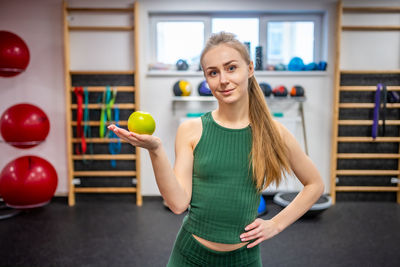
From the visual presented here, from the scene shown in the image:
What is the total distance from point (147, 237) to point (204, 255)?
233 cm

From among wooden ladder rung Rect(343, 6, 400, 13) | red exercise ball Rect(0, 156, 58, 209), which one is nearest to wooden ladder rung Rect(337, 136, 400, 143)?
wooden ladder rung Rect(343, 6, 400, 13)

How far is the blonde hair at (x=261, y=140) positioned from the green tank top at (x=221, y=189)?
0.03 metres

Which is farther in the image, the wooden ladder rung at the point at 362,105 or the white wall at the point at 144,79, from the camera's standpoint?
the white wall at the point at 144,79

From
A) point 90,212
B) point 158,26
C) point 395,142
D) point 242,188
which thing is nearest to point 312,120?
point 395,142

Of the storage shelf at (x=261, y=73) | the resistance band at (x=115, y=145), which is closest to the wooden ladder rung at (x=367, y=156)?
the storage shelf at (x=261, y=73)

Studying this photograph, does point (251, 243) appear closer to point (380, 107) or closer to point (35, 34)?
point (380, 107)

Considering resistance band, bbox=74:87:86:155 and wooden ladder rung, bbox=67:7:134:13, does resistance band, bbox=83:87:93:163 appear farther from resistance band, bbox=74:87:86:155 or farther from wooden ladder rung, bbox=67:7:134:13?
wooden ladder rung, bbox=67:7:134:13

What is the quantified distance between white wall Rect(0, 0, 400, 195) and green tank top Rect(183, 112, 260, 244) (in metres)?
3.36

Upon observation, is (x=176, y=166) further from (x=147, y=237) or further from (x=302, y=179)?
(x=147, y=237)

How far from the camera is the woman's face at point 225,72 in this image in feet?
3.12

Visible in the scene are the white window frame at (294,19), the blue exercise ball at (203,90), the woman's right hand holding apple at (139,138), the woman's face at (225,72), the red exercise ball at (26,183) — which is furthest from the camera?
the white window frame at (294,19)

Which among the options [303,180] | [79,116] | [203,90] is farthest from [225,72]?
[79,116]

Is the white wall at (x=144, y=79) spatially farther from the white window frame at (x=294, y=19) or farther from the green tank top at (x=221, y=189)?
the green tank top at (x=221, y=189)

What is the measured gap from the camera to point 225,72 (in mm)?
957
